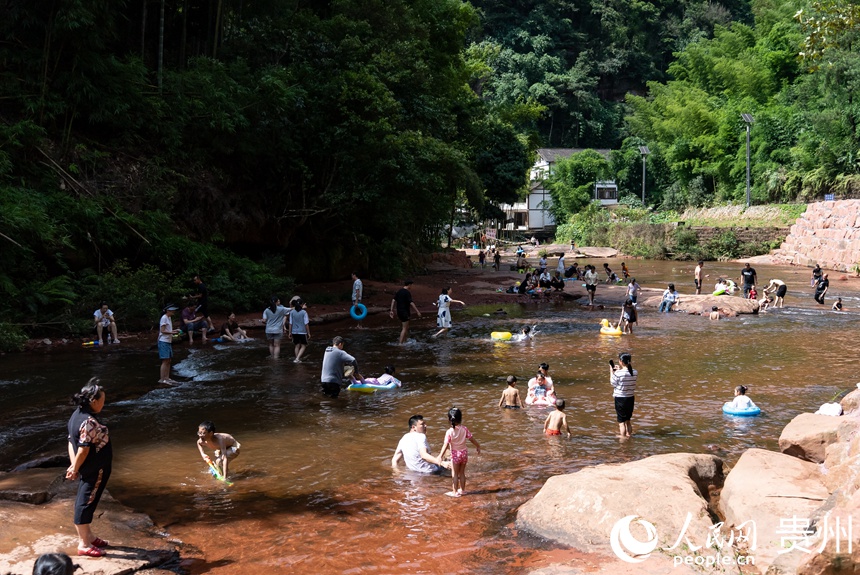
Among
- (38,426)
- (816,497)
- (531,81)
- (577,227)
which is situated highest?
(531,81)

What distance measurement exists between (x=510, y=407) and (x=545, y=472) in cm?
333

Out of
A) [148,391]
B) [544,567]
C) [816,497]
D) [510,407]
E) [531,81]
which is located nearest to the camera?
[544,567]

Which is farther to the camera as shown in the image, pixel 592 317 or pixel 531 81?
pixel 531 81

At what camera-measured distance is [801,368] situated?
16234mm

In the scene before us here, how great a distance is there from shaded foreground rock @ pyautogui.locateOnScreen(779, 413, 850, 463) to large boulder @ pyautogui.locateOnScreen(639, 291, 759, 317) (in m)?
15.8

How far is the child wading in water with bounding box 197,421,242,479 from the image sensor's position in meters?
9.43

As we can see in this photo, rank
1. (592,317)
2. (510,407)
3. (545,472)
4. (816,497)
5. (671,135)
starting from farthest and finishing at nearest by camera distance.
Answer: (671,135)
(592,317)
(510,407)
(545,472)
(816,497)

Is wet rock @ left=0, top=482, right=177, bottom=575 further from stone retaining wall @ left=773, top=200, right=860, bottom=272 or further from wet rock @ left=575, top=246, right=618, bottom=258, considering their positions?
wet rock @ left=575, top=246, right=618, bottom=258

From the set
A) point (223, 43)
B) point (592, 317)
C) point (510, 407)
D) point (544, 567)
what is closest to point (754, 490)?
point (544, 567)

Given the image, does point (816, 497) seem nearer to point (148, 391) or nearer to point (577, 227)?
point (148, 391)

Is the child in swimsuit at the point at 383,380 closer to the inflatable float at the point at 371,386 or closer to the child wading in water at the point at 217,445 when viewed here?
the inflatable float at the point at 371,386

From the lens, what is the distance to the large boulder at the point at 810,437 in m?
9.31

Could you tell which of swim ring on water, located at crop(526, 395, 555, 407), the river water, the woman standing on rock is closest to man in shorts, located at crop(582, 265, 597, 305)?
the river water

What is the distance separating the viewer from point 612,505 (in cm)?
770
